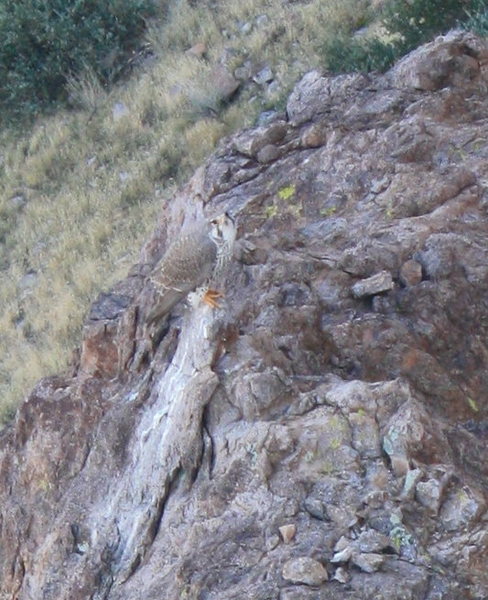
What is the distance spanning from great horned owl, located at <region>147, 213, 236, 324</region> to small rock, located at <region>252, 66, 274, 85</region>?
8352 mm

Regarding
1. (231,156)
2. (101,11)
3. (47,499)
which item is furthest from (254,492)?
(101,11)

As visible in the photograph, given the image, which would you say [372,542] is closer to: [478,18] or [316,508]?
[316,508]

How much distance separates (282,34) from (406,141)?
846 cm

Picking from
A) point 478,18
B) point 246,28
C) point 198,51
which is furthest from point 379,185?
point 198,51

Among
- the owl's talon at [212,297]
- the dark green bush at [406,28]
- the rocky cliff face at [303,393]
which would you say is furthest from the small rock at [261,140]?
the dark green bush at [406,28]

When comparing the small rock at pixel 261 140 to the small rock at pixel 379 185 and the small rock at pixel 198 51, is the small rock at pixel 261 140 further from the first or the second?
the small rock at pixel 198 51

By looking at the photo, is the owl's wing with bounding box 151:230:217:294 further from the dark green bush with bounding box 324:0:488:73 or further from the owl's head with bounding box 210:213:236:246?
the dark green bush with bounding box 324:0:488:73

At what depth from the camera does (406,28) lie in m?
11.2

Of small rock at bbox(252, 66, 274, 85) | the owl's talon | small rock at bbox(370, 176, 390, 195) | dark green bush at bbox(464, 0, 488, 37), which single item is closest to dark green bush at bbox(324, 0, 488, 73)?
dark green bush at bbox(464, 0, 488, 37)

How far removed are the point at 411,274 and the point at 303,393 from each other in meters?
1.17

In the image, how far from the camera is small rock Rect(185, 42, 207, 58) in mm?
16641

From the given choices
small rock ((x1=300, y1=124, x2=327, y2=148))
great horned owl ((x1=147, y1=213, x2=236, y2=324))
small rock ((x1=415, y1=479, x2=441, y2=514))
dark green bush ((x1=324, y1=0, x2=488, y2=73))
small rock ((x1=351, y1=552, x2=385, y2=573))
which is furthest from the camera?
dark green bush ((x1=324, y1=0, x2=488, y2=73))

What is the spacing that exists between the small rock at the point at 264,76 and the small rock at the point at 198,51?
5.93ft

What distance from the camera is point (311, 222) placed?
734 centimetres
